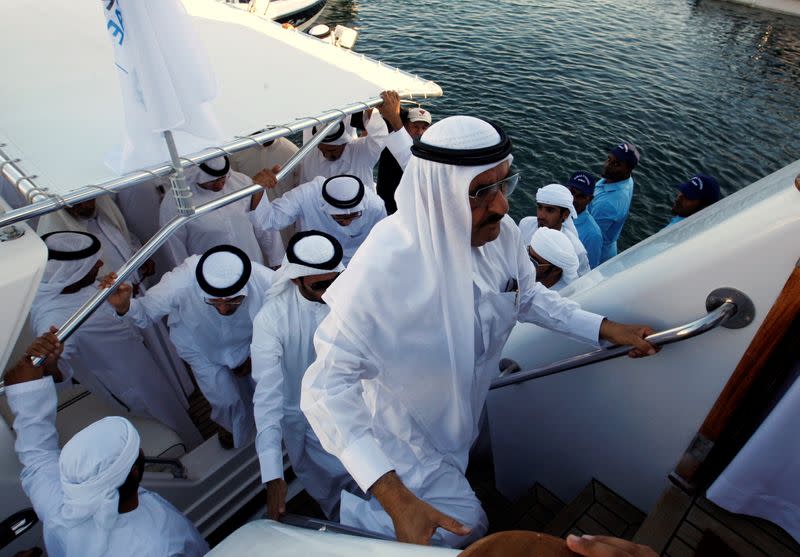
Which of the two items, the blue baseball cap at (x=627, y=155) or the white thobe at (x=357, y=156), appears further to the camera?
the white thobe at (x=357, y=156)

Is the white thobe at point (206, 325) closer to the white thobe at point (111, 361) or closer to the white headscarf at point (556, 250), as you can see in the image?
the white thobe at point (111, 361)

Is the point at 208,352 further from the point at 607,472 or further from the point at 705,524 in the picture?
the point at 705,524

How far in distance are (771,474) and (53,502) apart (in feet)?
8.80

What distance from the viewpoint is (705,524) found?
1824 mm

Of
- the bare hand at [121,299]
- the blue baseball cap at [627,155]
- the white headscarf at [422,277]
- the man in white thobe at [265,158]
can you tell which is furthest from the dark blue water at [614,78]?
the white headscarf at [422,277]

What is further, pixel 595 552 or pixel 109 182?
pixel 109 182

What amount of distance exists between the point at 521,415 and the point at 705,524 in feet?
3.10

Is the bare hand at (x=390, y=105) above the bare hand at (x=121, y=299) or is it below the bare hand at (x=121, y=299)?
above

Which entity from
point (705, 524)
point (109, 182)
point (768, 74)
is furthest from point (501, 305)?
point (768, 74)

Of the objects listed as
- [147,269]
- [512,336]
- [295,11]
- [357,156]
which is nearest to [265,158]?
[357,156]

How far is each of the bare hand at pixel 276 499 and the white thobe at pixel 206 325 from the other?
2.89ft

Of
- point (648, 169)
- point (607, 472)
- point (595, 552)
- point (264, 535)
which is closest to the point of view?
point (595, 552)

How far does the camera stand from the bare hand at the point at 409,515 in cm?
142

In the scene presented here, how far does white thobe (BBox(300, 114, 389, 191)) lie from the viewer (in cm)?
479
